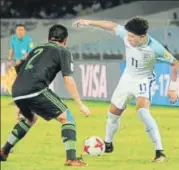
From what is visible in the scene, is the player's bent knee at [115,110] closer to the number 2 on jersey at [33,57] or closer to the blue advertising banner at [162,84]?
the number 2 on jersey at [33,57]

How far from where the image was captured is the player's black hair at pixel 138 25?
424 inches

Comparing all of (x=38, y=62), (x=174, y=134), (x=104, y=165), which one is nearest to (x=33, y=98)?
(x=38, y=62)

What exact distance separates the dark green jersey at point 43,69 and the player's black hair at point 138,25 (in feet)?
3.77


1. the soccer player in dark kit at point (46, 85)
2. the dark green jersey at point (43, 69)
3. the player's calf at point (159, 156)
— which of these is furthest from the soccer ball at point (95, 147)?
the dark green jersey at point (43, 69)

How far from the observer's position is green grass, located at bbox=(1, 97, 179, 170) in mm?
10656

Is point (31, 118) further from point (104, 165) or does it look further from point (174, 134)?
point (174, 134)

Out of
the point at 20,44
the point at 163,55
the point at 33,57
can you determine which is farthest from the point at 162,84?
the point at 33,57

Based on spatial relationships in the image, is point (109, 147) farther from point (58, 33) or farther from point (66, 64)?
point (58, 33)

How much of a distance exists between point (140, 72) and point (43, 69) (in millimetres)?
1791

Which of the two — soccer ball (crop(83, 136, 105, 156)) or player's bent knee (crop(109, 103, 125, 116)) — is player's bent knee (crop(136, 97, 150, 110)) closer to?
player's bent knee (crop(109, 103, 125, 116))

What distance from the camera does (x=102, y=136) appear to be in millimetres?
14438

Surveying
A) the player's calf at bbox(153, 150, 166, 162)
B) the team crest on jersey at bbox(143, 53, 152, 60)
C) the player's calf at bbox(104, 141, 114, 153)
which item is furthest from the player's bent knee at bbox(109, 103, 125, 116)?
the player's calf at bbox(153, 150, 166, 162)

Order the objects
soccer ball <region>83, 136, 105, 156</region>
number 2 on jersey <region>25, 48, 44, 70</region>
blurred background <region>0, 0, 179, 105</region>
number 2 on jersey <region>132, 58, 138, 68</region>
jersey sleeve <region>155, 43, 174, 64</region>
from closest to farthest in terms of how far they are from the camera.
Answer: number 2 on jersey <region>25, 48, 44, 70</region> → jersey sleeve <region>155, 43, 174, 64</region> → number 2 on jersey <region>132, 58, 138, 68</region> → soccer ball <region>83, 136, 105, 156</region> → blurred background <region>0, 0, 179, 105</region>

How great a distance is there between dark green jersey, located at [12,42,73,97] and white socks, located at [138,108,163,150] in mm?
1558
